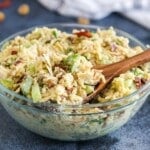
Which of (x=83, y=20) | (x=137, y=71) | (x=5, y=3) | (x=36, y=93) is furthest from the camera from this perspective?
(x=5, y=3)

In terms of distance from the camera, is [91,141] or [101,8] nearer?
[91,141]

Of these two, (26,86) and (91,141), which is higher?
(26,86)

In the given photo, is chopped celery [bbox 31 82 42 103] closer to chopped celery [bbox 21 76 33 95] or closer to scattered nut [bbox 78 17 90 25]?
chopped celery [bbox 21 76 33 95]

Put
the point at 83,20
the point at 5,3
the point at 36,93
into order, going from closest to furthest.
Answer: the point at 36,93 → the point at 83,20 → the point at 5,3

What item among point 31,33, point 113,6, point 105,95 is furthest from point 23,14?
point 105,95

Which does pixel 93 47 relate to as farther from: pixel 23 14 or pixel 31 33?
pixel 23 14

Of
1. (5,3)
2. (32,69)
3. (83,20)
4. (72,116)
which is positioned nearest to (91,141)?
(72,116)

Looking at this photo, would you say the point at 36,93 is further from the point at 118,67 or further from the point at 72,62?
the point at 118,67
